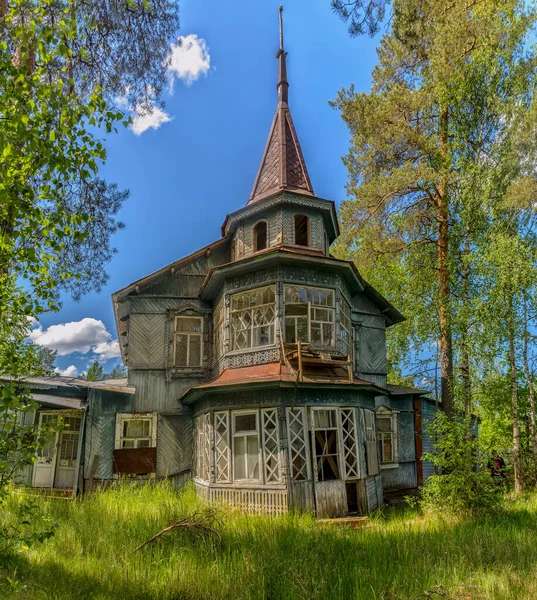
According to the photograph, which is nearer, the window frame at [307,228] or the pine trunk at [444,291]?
the pine trunk at [444,291]

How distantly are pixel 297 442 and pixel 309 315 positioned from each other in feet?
12.3

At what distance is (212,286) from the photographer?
602 inches

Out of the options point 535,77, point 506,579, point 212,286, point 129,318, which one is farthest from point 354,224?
point 506,579

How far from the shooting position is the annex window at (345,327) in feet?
46.6

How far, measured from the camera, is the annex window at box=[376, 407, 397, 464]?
1670 cm

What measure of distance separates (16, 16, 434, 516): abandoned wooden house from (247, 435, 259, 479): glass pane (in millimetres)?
38

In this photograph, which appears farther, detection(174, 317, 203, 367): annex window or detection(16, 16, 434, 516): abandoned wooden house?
detection(174, 317, 203, 367): annex window

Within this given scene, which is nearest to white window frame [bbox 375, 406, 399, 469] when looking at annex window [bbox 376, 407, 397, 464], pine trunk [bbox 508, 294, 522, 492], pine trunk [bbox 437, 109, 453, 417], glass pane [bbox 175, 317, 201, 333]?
annex window [bbox 376, 407, 397, 464]

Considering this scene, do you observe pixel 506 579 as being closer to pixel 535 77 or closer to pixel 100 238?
pixel 100 238

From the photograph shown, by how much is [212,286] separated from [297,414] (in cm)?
559

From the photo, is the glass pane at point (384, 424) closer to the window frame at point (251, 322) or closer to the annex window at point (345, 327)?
the annex window at point (345, 327)

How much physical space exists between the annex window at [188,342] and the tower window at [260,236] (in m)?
3.42

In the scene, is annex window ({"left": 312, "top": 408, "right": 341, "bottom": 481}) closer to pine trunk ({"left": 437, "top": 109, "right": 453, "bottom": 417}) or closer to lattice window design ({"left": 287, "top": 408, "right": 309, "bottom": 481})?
lattice window design ({"left": 287, "top": 408, "right": 309, "bottom": 481})

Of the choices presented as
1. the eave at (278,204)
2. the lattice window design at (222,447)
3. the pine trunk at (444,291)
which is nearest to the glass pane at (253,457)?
the lattice window design at (222,447)
